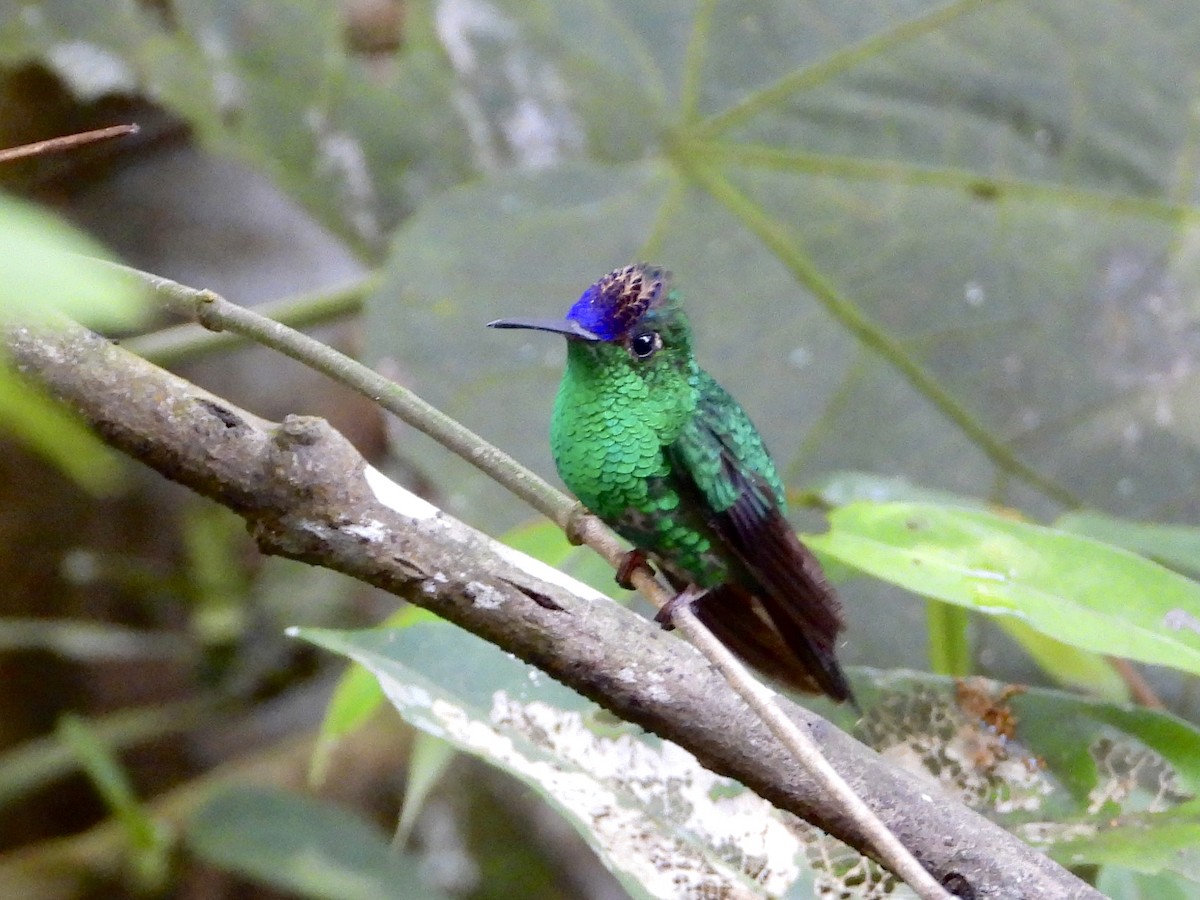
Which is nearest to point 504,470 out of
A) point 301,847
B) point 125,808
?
point 301,847

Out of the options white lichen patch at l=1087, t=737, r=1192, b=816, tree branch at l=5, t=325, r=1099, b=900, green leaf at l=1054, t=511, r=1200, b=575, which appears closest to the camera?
tree branch at l=5, t=325, r=1099, b=900

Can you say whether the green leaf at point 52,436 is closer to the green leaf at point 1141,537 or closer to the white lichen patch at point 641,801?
the white lichen patch at point 641,801

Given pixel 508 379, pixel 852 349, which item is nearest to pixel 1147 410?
pixel 852 349

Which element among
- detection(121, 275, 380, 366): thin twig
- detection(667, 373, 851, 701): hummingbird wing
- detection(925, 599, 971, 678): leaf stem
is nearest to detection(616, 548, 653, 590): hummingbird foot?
detection(667, 373, 851, 701): hummingbird wing

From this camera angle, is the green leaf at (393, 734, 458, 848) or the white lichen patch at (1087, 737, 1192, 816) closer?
the white lichen patch at (1087, 737, 1192, 816)

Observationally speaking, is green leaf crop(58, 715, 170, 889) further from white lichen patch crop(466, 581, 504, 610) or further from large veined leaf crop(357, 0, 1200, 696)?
white lichen patch crop(466, 581, 504, 610)

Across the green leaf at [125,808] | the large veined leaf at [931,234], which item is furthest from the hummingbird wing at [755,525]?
the green leaf at [125,808]
